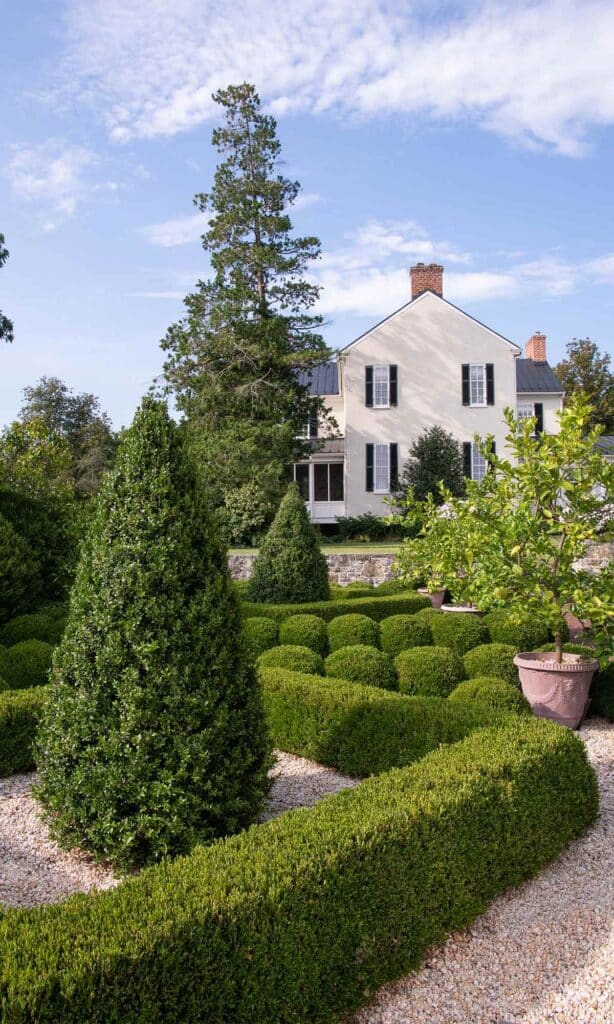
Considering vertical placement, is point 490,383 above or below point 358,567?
above

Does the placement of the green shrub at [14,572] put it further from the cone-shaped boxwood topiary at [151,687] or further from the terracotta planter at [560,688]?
the terracotta planter at [560,688]

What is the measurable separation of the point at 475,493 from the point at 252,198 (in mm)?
22123

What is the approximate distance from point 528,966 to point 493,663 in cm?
417

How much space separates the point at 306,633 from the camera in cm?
822

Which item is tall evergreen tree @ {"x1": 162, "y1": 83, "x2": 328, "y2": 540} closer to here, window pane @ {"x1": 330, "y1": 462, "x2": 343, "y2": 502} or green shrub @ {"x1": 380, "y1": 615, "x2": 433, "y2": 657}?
window pane @ {"x1": 330, "y1": 462, "x2": 343, "y2": 502}

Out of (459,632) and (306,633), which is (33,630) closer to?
(306,633)

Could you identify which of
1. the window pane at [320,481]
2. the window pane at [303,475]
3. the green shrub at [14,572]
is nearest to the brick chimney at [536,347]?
the window pane at [320,481]

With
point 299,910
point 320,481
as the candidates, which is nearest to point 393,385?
point 320,481

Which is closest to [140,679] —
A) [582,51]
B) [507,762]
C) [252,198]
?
[507,762]

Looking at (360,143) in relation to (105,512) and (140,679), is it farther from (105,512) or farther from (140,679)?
(140,679)

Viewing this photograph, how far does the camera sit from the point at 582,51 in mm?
6062

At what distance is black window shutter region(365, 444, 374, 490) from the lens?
89.2ft

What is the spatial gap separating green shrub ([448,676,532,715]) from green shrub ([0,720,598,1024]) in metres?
2.09

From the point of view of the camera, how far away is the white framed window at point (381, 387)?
2738 cm
